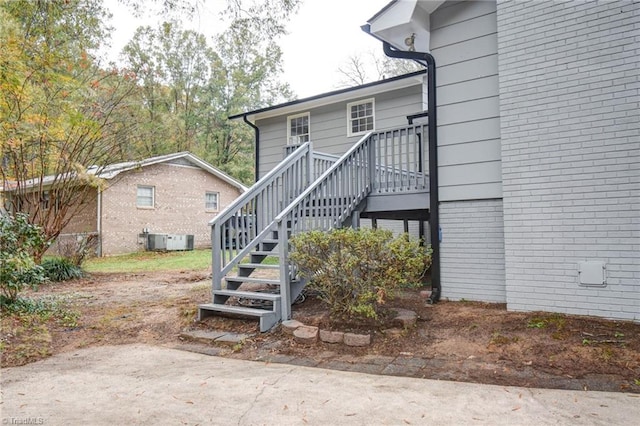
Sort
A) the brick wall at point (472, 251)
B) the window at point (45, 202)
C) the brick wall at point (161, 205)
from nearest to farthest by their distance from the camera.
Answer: the brick wall at point (472, 251), the window at point (45, 202), the brick wall at point (161, 205)

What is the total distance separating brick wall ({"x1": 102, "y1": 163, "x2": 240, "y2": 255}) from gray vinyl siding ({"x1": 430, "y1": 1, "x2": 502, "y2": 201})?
13.1 m

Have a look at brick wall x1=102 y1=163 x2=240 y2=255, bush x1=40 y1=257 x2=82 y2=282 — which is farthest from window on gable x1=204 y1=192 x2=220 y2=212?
bush x1=40 y1=257 x2=82 y2=282

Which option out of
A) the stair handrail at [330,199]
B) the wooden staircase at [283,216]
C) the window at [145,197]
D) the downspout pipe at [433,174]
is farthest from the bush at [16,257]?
the window at [145,197]

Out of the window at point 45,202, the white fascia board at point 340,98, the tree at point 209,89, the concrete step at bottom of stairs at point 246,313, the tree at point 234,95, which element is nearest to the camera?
the concrete step at bottom of stairs at point 246,313

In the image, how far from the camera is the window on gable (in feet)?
61.3

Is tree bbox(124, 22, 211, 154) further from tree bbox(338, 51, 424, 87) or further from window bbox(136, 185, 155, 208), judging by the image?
tree bbox(338, 51, 424, 87)

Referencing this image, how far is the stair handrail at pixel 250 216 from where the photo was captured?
5145 mm

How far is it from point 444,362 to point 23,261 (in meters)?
5.23

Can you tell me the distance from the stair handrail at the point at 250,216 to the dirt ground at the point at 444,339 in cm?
82

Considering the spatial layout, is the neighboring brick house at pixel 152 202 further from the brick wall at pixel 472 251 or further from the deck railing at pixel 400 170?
the brick wall at pixel 472 251

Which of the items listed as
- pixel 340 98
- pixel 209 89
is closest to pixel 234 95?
pixel 209 89

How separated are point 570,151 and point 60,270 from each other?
10.0 metres

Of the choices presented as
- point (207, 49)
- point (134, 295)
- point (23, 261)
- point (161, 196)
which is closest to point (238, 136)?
point (207, 49)

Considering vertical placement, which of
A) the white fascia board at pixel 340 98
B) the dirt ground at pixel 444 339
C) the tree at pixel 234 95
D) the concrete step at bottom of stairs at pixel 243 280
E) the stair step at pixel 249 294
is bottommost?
the dirt ground at pixel 444 339
